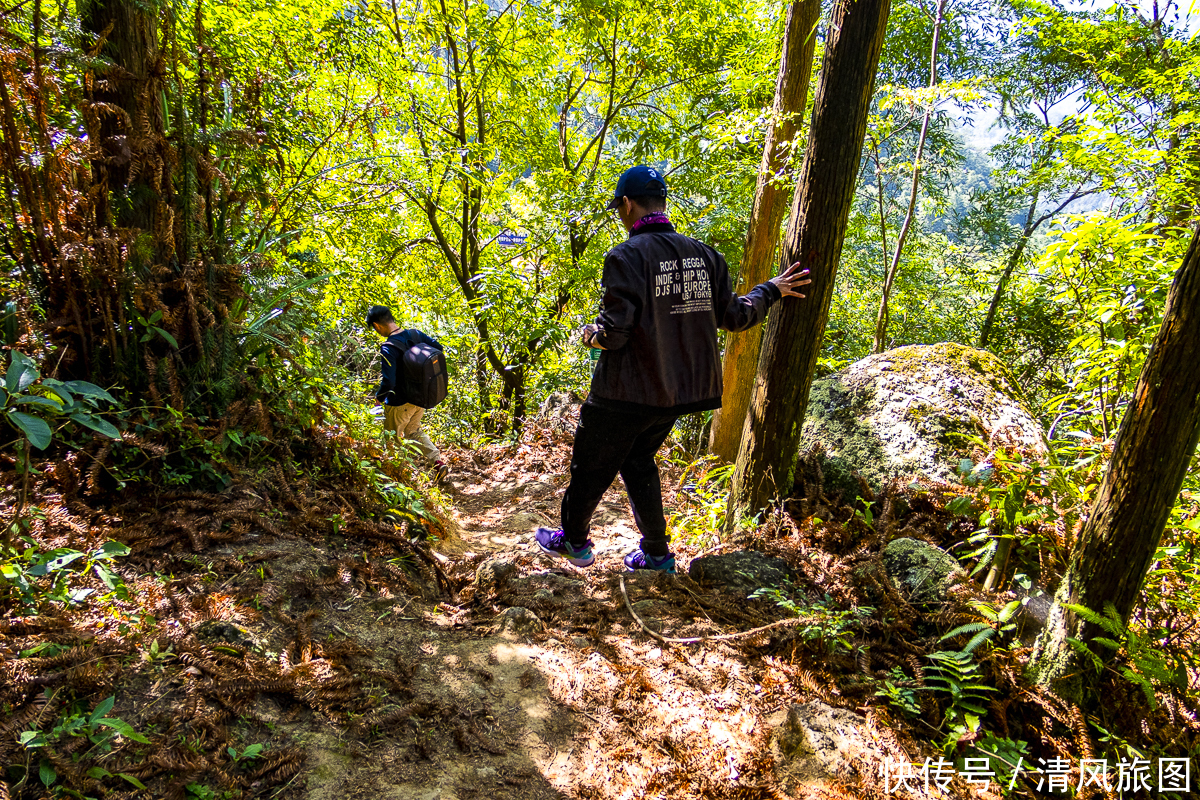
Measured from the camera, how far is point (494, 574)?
3541 millimetres

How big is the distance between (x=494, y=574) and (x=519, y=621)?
1.56 ft

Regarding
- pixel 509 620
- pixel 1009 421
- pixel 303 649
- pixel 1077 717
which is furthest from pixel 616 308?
pixel 1009 421

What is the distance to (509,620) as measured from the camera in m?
3.14

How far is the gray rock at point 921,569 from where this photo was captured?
3039mm

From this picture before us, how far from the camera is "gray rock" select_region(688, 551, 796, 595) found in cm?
341

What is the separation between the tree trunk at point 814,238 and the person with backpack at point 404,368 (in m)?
3.53

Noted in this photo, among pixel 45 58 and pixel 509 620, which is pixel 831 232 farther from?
pixel 45 58

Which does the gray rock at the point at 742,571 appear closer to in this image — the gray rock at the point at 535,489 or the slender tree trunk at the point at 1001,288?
the gray rock at the point at 535,489

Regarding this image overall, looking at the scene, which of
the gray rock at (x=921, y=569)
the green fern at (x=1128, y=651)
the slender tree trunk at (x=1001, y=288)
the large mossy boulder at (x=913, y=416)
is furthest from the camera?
the slender tree trunk at (x=1001, y=288)

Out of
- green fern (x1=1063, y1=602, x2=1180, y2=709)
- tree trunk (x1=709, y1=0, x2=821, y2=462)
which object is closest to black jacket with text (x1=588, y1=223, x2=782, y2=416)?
green fern (x1=1063, y1=602, x2=1180, y2=709)

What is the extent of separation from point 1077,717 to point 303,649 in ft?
11.0

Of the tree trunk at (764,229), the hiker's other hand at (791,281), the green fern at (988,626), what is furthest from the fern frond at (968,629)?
the tree trunk at (764,229)

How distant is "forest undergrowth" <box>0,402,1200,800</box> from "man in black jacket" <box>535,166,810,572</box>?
0.98 metres

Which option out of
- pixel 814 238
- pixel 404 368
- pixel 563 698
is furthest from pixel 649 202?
pixel 404 368
